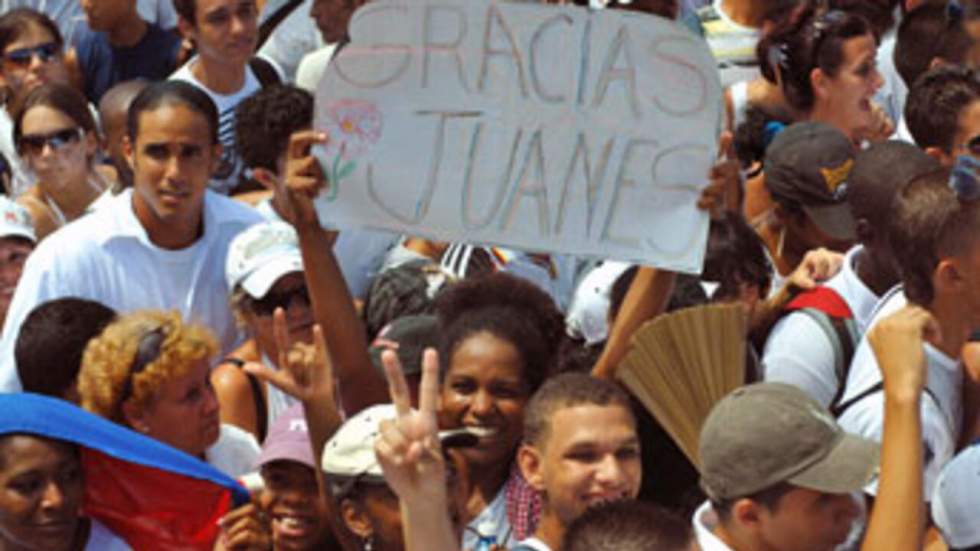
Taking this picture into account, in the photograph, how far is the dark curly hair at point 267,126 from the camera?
755 centimetres

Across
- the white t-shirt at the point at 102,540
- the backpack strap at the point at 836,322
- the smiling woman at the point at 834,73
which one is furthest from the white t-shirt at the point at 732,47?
the white t-shirt at the point at 102,540

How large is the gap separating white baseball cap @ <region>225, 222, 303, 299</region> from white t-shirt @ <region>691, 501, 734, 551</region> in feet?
5.99

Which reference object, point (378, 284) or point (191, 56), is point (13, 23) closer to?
point (191, 56)

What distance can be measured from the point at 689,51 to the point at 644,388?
81cm

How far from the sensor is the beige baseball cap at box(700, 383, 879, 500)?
510 centimetres

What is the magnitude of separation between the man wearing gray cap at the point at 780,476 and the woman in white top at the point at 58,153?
4.06 m

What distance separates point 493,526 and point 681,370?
0.55m

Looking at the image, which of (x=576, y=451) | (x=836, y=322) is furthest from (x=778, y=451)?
(x=836, y=322)

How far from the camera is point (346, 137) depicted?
6035 millimetres

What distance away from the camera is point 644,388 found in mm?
5750

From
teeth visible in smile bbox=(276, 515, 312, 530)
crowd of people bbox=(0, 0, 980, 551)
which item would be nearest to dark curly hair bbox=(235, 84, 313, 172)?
crowd of people bbox=(0, 0, 980, 551)

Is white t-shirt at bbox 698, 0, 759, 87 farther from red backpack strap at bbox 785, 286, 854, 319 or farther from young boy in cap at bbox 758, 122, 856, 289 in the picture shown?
red backpack strap at bbox 785, 286, 854, 319

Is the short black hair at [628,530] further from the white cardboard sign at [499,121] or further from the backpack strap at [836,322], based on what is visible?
the backpack strap at [836,322]

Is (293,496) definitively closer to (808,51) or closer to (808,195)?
(808,195)
